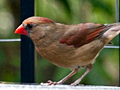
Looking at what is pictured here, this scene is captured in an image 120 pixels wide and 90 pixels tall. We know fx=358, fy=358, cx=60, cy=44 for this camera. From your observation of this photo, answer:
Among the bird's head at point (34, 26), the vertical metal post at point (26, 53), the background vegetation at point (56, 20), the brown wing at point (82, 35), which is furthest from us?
the background vegetation at point (56, 20)

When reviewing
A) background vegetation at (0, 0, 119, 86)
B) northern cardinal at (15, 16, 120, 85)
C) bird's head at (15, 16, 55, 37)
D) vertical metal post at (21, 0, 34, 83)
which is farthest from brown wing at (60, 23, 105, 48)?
background vegetation at (0, 0, 119, 86)

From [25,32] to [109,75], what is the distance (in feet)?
3.58

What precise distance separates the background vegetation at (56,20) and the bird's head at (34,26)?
506 millimetres

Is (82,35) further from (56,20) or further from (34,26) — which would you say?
(56,20)

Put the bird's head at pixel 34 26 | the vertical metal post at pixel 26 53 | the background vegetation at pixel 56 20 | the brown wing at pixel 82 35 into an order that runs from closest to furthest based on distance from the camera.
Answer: the bird's head at pixel 34 26
the brown wing at pixel 82 35
the vertical metal post at pixel 26 53
the background vegetation at pixel 56 20

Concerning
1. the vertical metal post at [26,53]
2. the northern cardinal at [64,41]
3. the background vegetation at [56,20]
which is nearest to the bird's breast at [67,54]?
the northern cardinal at [64,41]

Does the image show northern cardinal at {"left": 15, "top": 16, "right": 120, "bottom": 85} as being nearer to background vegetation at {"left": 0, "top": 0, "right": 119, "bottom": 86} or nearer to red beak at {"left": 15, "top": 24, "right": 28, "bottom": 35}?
red beak at {"left": 15, "top": 24, "right": 28, "bottom": 35}

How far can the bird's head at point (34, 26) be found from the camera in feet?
5.66

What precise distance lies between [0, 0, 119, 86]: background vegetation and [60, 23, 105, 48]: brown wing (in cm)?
41

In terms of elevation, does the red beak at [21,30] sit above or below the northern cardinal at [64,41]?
above

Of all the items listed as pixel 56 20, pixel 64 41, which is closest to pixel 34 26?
pixel 64 41

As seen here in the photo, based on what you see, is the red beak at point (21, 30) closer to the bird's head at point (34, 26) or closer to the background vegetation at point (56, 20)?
the bird's head at point (34, 26)

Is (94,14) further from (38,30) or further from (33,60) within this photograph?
(38,30)

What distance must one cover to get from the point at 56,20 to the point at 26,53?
39 centimetres
